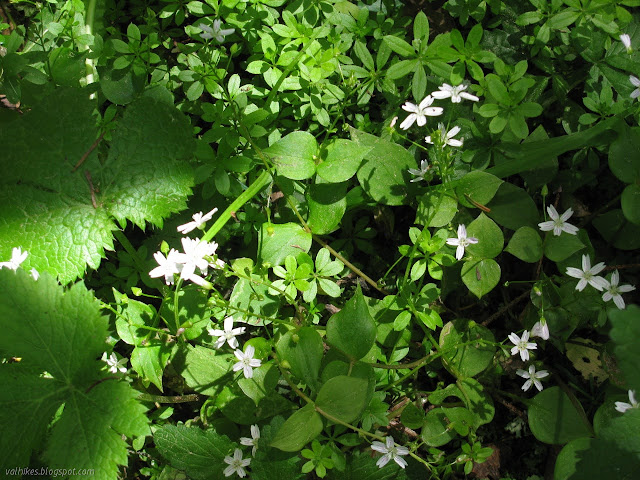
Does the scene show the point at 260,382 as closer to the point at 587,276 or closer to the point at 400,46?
the point at 587,276

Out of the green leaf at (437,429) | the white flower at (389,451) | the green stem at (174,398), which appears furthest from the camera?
the green stem at (174,398)

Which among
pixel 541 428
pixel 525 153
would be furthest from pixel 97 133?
pixel 541 428

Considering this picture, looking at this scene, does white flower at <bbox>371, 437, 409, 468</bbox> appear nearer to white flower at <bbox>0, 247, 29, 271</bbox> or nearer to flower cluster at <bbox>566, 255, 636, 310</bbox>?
flower cluster at <bbox>566, 255, 636, 310</bbox>

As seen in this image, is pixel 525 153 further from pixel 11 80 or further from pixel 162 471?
pixel 11 80

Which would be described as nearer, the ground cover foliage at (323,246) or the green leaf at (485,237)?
the ground cover foliage at (323,246)

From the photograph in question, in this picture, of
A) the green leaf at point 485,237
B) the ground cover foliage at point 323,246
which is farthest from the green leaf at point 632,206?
the green leaf at point 485,237

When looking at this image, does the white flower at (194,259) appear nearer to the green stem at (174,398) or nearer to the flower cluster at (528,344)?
the green stem at (174,398)

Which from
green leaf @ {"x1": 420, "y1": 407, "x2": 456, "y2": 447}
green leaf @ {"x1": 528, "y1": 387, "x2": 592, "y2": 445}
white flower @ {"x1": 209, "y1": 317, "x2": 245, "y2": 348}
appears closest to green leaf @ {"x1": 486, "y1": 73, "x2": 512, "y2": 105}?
green leaf @ {"x1": 528, "y1": 387, "x2": 592, "y2": 445}
